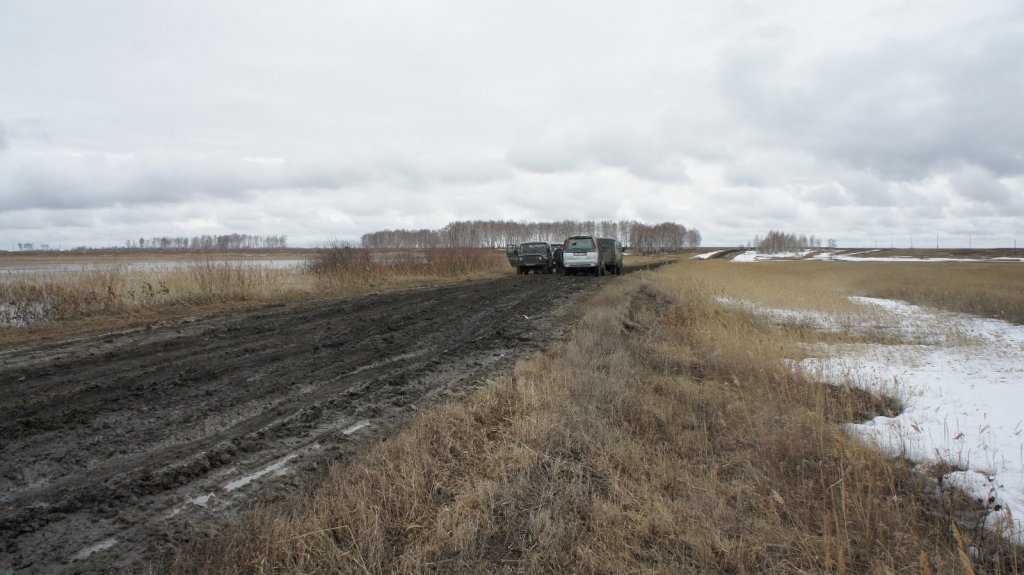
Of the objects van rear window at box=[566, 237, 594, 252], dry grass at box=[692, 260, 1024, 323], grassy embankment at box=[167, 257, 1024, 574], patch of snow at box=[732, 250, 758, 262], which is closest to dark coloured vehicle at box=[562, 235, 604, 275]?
van rear window at box=[566, 237, 594, 252]

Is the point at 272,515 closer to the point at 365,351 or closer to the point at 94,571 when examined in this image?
the point at 94,571

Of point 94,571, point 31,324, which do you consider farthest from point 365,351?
point 31,324

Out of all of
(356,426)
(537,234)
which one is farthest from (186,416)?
(537,234)

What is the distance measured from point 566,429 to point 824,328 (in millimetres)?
12384

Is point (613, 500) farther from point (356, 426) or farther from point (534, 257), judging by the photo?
point (534, 257)

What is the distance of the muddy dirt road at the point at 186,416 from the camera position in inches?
114

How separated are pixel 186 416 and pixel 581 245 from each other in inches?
876

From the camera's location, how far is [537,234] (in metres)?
163

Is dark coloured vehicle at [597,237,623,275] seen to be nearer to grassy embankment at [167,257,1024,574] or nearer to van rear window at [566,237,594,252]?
van rear window at [566,237,594,252]

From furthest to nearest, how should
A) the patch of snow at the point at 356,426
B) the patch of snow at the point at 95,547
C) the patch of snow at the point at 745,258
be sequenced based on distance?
the patch of snow at the point at 745,258 → the patch of snow at the point at 356,426 → the patch of snow at the point at 95,547

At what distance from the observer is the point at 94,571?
246 cm

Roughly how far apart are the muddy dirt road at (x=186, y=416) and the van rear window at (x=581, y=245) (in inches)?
639

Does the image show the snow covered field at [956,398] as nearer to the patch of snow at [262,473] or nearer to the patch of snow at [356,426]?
the patch of snow at [356,426]

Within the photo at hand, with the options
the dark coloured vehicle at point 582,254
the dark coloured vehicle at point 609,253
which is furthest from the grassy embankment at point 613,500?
the dark coloured vehicle at point 609,253
